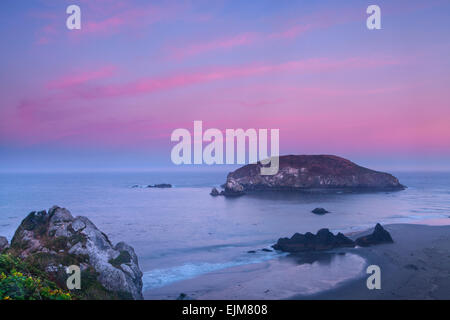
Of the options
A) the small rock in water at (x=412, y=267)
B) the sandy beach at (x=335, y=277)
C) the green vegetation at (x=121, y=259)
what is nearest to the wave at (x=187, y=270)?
the sandy beach at (x=335, y=277)

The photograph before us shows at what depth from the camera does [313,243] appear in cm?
2542

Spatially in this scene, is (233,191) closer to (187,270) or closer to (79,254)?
(187,270)

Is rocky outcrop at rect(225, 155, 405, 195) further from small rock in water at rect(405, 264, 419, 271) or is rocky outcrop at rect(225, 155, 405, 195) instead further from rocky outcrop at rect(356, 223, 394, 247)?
small rock in water at rect(405, 264, 419, 271)

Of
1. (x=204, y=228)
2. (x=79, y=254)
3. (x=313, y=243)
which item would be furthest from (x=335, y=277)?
(x=204, y=228)

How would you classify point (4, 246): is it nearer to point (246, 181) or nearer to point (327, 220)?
point (327, 220)

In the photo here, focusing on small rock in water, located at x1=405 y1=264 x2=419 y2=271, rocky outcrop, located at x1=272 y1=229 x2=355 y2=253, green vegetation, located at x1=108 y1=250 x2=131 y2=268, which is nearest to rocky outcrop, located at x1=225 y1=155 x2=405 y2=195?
rocky outcrop, located at x1=272 y1=229 x2=355 y2=253

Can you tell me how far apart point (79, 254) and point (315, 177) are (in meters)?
93.0

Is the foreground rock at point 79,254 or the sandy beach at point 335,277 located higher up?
the foreground rock at point 79,254

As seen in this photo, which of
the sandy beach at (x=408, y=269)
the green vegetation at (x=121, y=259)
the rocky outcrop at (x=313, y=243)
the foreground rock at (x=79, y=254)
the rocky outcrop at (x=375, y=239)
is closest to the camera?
the foreground rock at (x=79, y=254)

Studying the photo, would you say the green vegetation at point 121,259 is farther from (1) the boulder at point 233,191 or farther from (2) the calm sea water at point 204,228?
(1) the boulder at point 233,191

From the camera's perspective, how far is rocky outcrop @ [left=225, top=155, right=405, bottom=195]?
310 feet

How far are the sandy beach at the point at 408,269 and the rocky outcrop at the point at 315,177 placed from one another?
66179mm

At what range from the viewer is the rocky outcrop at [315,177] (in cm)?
9438
